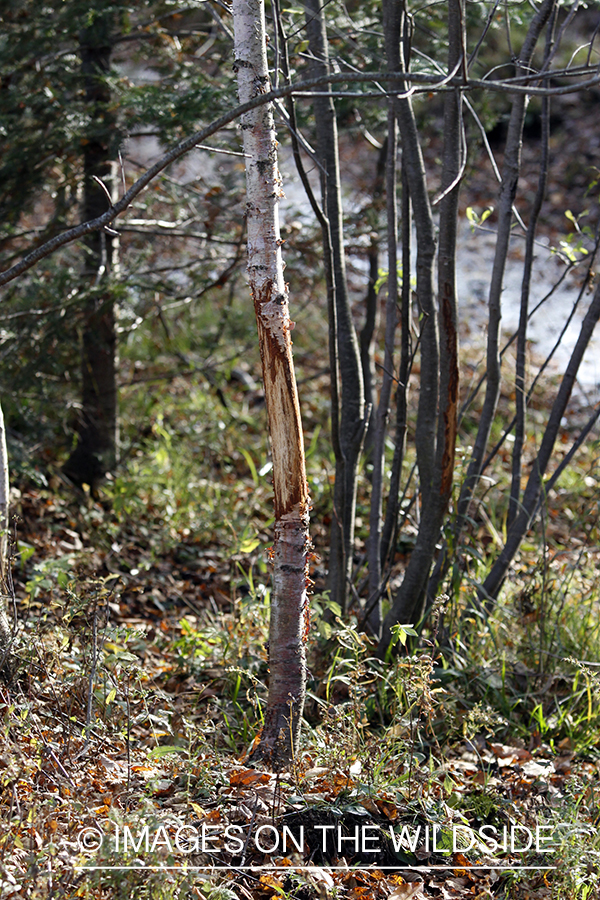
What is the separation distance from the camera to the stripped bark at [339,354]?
292cm

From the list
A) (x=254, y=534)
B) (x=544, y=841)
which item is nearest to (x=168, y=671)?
(x=254, y=534)

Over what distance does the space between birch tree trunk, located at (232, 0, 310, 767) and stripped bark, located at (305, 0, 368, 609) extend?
2.16 ft

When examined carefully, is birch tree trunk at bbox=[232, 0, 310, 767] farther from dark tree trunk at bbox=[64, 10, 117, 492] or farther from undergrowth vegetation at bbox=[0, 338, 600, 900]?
dark tree trunk at bbox=[64, 10, 117, 492]

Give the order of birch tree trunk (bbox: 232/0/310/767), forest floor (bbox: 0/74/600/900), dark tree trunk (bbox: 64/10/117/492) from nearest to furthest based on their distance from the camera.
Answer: forest floor (bbox: 0/74/600/900) → birch tree trunk (bbox: 232/0/310/767) → dark tree trunk (bbox: 64/10/117/492)

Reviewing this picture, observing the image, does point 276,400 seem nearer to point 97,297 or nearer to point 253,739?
point 253,739

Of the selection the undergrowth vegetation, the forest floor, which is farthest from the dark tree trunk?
the forest floor

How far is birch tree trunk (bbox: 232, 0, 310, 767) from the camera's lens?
214 cm

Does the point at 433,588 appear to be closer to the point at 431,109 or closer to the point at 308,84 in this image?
the point at 308,84

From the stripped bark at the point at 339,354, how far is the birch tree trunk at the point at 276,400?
0.66m

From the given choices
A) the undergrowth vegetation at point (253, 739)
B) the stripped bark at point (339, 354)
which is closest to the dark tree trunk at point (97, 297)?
the undergrowth vegetation at point (253, 739)

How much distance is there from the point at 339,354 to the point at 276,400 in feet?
3.48

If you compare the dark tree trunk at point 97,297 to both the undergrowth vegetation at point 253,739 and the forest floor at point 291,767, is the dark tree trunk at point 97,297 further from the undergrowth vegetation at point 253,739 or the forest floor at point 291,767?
the forest floor at point 291,767

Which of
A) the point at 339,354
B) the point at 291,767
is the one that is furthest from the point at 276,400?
the point at 291,767

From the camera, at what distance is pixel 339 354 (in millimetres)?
3246
